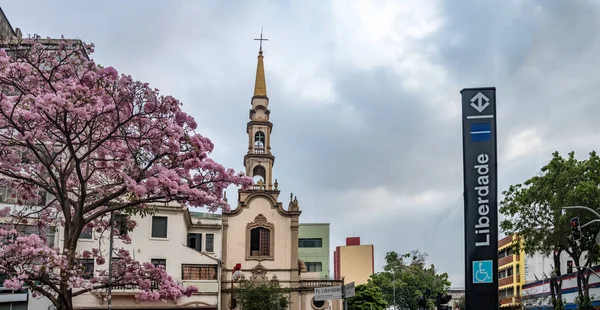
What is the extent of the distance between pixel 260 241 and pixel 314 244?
3019 cm

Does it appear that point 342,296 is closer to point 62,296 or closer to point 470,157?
point 470,157

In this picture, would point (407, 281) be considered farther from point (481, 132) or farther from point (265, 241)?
point (481, 132)

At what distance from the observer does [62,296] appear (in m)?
15.8

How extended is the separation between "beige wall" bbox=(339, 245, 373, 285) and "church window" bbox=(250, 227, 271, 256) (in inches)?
2001

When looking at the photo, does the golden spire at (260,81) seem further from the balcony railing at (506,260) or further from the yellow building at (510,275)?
the balcony railing at (506,260)

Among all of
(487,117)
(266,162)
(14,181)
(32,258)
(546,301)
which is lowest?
(546,301)

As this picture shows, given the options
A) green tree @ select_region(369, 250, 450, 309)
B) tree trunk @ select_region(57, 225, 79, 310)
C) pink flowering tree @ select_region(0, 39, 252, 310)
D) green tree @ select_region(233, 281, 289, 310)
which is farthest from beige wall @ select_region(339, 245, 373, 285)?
tree trunk @ select_region(57, 225, 79, 310)

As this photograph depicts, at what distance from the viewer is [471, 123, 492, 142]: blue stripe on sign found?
15.6 meters

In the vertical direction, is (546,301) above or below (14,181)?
below

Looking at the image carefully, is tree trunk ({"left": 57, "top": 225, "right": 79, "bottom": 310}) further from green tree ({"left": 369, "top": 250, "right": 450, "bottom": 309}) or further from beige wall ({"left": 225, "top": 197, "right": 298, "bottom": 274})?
green tree ({"left": 369, "top": 250, "right": 450, "bottom": 309})

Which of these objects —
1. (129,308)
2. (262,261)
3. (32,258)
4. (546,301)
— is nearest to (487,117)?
(32,258)

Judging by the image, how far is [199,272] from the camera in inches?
1692

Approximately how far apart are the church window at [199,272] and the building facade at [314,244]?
1482 inches

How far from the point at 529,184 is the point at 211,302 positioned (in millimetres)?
21130
